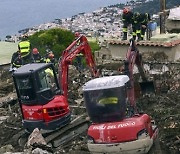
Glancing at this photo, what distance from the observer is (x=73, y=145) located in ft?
41.9

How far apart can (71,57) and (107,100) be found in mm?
4325

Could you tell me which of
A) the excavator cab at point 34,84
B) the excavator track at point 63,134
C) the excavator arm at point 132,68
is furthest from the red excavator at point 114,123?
the excavator track at point 63,134

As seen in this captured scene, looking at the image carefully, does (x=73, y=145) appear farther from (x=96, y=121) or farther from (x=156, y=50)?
(x=156, y=50)

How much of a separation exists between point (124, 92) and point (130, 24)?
8855 mm

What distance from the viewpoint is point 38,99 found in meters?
12.7

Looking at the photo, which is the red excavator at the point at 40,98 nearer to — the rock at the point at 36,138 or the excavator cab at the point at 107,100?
the rock at the point at 36,138

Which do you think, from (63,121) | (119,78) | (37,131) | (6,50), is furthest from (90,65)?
(6,50)

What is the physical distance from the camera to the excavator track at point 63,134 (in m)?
13.0

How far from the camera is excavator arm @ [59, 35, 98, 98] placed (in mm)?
14290

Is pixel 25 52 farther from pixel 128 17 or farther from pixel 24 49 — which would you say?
pixel 128 17

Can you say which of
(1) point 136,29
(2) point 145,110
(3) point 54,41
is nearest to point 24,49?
(1) point 136,29

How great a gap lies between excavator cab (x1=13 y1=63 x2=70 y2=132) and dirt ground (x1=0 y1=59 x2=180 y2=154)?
75 centimetres

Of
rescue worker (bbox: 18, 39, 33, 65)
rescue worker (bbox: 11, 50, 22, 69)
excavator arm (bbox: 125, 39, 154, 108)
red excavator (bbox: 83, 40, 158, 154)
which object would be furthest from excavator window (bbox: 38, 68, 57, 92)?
rescue worker (bbox: 11, 50, 22, 69)

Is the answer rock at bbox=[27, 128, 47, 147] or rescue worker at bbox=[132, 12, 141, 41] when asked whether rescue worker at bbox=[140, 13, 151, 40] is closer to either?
rescue worker at bbox=[132, 12, 141, 41]
